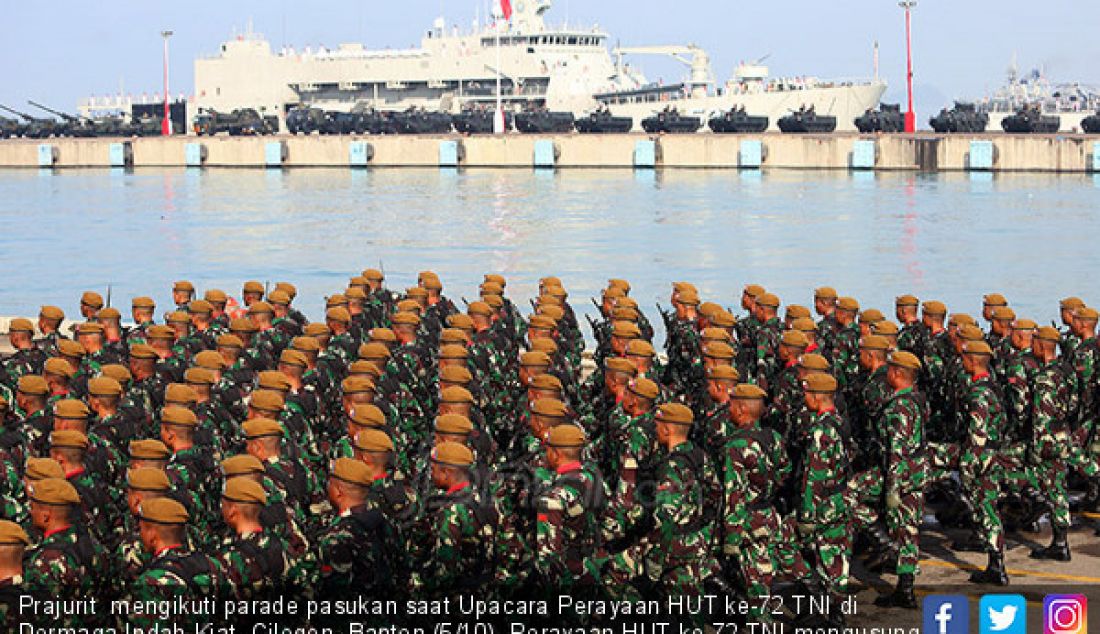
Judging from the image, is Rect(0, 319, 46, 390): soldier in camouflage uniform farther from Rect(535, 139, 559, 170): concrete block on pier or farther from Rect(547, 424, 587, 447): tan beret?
Rect(535, 139, 559, 170): concrete block on pier

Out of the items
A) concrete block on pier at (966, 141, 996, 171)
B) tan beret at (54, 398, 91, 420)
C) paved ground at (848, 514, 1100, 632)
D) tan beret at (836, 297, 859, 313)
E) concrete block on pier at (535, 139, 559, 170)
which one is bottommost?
paved ground at (848, 514, 1100, 632)

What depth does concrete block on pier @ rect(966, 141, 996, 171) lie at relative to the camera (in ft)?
170

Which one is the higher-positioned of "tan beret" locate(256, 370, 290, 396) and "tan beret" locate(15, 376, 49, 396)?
"tan beret" locate(256, 370, 290, 396)

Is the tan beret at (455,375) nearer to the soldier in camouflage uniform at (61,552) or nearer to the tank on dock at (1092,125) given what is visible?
the soldier in camouflage uniform at (61,552)

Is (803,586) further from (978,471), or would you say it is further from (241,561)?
(241,561)

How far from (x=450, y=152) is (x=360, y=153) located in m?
3.95

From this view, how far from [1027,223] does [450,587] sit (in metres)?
35.2

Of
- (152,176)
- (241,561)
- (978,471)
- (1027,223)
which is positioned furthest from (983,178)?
(241,561)

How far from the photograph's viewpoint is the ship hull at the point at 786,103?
77.8 meters

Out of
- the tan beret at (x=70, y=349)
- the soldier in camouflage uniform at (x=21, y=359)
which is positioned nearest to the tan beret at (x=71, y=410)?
the tan beret at (x=70, y=349)

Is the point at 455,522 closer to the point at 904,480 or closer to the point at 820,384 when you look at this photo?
the point at 820,384

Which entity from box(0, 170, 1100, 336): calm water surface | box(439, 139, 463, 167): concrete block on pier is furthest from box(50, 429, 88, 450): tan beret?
box(439, 139, 463, 167): concrete block on pier

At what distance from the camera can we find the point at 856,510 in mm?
8195

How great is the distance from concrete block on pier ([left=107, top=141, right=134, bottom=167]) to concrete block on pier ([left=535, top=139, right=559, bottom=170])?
19.5m
